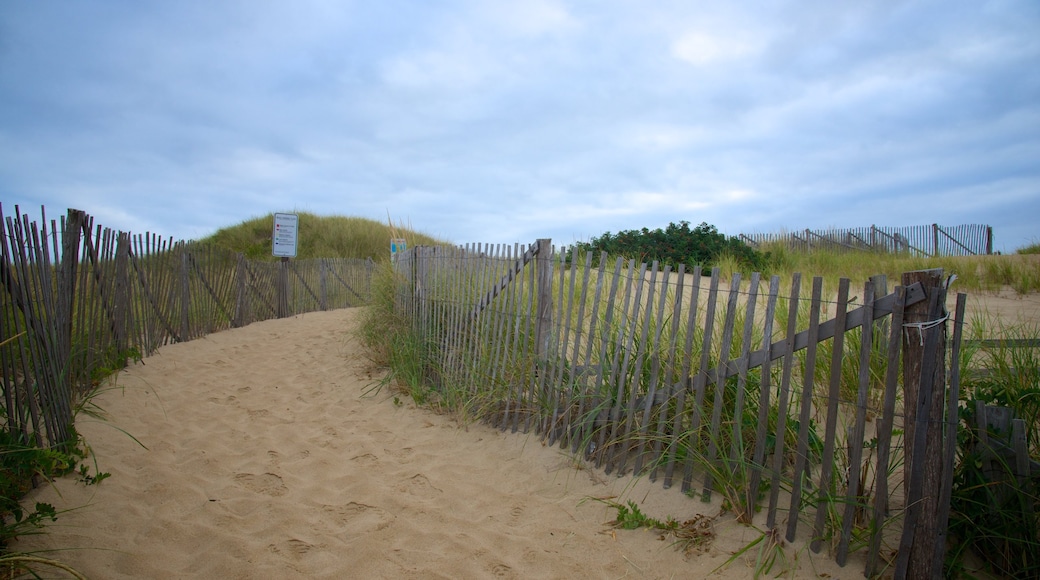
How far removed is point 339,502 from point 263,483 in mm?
696

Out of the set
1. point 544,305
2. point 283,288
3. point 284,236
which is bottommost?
point 283,288

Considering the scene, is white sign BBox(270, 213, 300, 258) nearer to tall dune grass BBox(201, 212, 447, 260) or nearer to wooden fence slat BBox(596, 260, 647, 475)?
tall dune grass BBox(201, 212, 447, 260)

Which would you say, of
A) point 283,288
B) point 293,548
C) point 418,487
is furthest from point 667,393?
point 283,288

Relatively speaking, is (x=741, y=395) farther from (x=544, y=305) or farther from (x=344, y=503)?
(x=344, y=503)

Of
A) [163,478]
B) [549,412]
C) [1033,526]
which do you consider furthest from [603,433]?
[163,478]

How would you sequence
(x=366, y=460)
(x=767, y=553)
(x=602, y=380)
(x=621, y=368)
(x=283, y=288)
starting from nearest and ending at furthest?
(x=767, y=553), (x=621, y=368), (x=602, y=380), (x=366, y=460), (x=283, y=288)

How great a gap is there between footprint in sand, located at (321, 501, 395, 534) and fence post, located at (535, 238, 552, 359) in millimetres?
1768

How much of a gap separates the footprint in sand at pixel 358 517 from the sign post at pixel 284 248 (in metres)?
9.97

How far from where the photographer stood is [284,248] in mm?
Result: 13211

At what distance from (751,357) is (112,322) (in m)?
6.81

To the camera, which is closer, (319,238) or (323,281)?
(323,281)

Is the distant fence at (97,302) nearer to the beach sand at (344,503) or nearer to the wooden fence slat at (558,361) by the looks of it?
the beach sand at (344,503)

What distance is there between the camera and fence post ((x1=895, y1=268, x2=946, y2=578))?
2752 millimetres

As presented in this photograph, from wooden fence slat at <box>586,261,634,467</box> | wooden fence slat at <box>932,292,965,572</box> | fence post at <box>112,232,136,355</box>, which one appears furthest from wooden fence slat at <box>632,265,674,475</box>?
fence post at <box>112,232,136,355</box>
